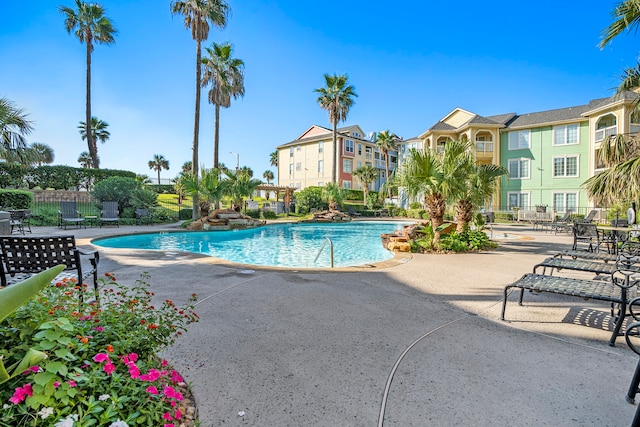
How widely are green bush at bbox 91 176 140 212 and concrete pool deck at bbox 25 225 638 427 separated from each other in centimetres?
1686

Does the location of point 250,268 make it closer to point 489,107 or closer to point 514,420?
point 514,420

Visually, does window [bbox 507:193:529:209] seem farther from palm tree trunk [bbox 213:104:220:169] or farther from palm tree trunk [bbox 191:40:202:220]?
palm tree trunk [bbox 191:40:202:220]

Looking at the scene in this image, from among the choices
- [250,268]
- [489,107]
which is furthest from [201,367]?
[489,107]

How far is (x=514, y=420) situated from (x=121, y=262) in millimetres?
8005

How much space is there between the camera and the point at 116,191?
19.3 m

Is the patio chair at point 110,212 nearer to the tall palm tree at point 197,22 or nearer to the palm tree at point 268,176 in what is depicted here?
the tall palm tree at point 197,22

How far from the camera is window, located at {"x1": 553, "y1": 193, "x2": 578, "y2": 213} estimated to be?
84.4ft

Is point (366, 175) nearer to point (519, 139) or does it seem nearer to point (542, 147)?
point (519, 139)

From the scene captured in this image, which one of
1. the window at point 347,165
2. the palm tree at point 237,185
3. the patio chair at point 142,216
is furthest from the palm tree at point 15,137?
the window at point 347,165

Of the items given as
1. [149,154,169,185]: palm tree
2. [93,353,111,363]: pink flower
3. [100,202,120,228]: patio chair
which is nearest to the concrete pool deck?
[93,353,111,363]: pink flower

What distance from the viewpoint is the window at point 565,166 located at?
26.0 metres

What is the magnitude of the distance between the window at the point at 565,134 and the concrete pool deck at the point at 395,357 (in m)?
27.8

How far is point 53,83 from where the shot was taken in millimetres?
16375

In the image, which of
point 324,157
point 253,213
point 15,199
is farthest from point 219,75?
point 324,157
